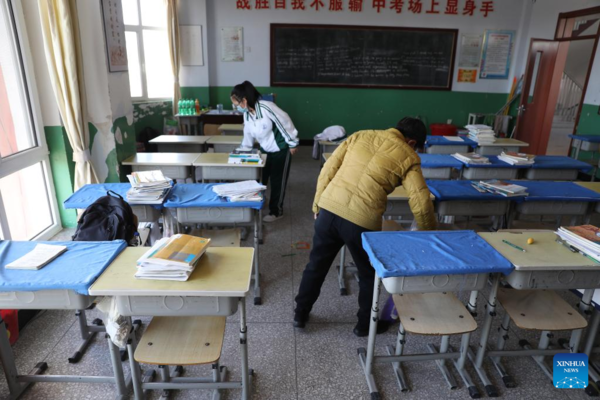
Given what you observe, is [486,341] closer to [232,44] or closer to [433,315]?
[433,315]

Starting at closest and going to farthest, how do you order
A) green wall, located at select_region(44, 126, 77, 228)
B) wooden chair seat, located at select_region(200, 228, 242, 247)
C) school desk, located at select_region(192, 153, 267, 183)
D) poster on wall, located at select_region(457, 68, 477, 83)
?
wooden chair seat, located at select_region(200, 228, 242, 247) < green wall, located at select_region(44, 126, 77, 228) < school desk, located at select_region(192, 153, 267, 183) < poster on wall, located at select_region(457, 68, 477, 83)

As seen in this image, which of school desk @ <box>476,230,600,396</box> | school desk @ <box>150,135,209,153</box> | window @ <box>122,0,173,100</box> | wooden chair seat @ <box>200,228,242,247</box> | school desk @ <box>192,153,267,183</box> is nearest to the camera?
school desk @ <box>476,230,600,396</box>

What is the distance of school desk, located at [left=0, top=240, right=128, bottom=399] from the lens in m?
1.65

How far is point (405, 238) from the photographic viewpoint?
2119 mm

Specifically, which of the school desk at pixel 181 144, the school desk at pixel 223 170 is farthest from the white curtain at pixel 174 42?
the school desk at pixel 223 170

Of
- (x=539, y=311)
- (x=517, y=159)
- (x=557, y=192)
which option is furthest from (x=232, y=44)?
(x=539, y=311)

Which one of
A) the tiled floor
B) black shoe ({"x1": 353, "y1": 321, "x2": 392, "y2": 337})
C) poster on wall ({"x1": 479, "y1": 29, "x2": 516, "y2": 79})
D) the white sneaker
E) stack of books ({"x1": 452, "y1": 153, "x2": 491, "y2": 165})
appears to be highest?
poster on wall ({"x1": 479, "y1": 29, "x2": 516, "y2": 79})

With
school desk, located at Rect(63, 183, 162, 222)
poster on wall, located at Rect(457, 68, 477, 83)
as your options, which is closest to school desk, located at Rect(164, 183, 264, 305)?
school desk, located at Rect(63, 183, 162, 222)

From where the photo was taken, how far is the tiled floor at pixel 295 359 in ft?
6.92

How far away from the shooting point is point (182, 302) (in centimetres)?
171

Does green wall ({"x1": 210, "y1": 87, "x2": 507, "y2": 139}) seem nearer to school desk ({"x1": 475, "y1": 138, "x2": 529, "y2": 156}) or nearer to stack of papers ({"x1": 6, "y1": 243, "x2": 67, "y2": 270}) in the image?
school desk ({"x1": 475, "y1": 138, "x2": 529, "y2": 156})

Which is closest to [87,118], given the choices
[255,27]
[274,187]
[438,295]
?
[274,187]

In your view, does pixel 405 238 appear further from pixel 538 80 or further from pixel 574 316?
pixel 538 80

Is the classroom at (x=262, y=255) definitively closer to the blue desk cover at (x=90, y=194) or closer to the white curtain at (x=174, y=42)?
the blue desk cover at (x=90, y=194)
